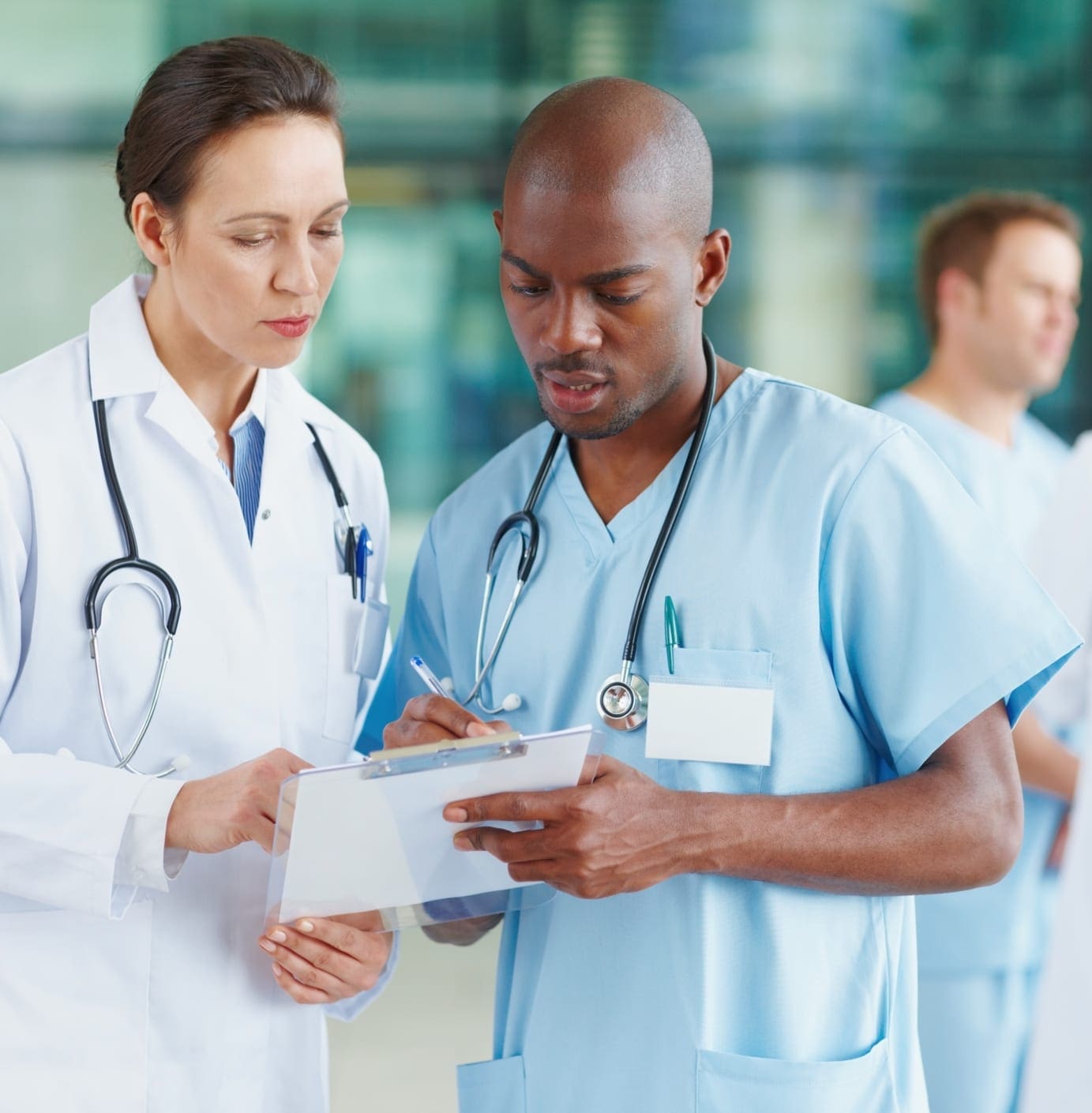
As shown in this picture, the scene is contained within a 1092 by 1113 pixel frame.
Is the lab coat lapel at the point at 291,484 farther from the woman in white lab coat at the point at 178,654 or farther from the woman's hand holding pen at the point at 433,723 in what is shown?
the woman's hand holding pen at the point at 433,723

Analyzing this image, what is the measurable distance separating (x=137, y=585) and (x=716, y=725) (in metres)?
0.59

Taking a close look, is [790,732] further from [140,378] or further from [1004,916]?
[1004,916]

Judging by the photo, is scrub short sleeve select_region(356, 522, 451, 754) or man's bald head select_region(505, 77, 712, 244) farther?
scrub short sleeve select_region(356, 522, 451, 754)

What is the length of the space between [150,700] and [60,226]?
3843 millimetres

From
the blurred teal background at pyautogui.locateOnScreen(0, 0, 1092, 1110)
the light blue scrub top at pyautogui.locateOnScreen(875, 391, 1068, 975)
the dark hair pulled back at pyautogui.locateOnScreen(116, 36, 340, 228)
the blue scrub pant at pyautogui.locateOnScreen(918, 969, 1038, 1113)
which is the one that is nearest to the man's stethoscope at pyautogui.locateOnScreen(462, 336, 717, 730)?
the dark hair pulled back at pyautogui.locateOnScreen(116, 36, 340, 228)

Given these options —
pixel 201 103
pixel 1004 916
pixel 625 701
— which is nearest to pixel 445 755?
pixel 625 701

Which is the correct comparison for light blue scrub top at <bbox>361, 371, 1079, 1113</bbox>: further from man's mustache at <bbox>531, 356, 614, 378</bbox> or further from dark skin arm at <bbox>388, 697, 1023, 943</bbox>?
man's mustache at <bbox>531, 356, 614, 378</bbox>

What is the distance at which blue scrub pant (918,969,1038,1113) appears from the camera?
6.99ft

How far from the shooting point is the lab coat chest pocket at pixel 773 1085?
3.92 ft

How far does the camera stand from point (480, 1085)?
1346mm

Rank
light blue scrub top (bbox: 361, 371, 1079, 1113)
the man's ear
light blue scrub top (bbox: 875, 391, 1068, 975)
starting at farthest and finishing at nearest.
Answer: light blue scrub top (bbox: 875, 391, 1068, 975), the man's ear, light blue scrub top (bbox: 361, 371, 1079, 1113)

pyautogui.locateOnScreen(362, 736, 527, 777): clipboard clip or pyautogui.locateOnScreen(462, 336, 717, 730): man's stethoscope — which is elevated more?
pyautogui.locateOnScreen(462, 336, 717, 730): man's stethoscope

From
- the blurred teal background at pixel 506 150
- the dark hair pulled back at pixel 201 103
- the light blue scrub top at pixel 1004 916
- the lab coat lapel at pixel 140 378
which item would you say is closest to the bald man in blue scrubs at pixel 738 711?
the dark hair pulled back at pixel 201 103

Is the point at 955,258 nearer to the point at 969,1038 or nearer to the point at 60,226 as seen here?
the point at 969,1038
